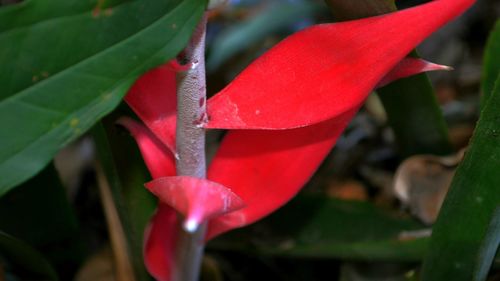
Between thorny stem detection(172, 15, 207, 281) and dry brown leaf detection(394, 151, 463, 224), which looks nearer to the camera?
thorny stem detection(172, 15, 207, 281)

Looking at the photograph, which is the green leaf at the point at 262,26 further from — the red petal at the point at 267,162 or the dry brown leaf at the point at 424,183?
the red petal at the point at 267,162

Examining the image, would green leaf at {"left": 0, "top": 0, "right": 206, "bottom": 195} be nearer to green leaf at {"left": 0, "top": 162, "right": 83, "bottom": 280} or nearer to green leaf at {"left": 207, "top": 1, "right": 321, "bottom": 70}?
green leaf at {"left": 0, "top": 162, "right": 83, "bottom": 280}

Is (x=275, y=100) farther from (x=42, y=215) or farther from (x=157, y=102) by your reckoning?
(x=42, y=215)

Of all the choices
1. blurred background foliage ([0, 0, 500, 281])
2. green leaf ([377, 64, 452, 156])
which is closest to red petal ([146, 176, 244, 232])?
blurred background foliage ([0, 0, 500, 281])

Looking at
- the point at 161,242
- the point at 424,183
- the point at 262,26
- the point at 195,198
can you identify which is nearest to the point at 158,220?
the point at 161,242

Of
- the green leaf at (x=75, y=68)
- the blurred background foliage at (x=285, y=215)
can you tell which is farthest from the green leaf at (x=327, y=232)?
the green leaf at (x=75, y=68)
